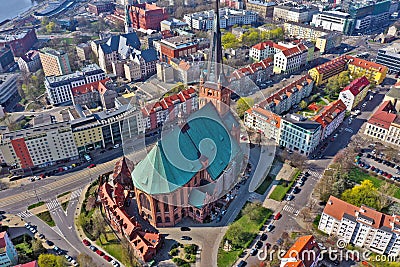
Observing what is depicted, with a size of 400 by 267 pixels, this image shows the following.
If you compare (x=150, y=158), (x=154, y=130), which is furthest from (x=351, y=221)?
(x=154, y=130)

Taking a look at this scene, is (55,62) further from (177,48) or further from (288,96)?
(288,96)

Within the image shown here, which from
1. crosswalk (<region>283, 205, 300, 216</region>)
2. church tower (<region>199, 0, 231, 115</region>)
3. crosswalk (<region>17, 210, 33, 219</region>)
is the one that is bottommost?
crosswalk (<region>283, 205, 300, 216</region>)

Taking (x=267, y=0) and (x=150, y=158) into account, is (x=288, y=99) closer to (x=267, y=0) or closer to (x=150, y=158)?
(x=150, y=158)

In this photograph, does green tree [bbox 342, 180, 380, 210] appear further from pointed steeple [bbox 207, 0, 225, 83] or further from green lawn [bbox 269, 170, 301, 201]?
pointed steeple [bbox 207, 0, 225, 83]

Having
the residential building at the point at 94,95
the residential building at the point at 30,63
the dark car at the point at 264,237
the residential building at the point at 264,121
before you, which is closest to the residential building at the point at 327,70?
the residential building at the point at 264,121

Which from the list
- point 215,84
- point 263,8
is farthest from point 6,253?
point 263,8

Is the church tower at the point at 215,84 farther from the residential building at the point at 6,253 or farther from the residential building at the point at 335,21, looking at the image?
the residential building at the point at 335,21

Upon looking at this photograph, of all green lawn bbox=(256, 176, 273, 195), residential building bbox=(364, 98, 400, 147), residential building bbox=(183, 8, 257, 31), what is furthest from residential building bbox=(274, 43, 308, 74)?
green lawn bbox=(256, 176, 273, 195)
